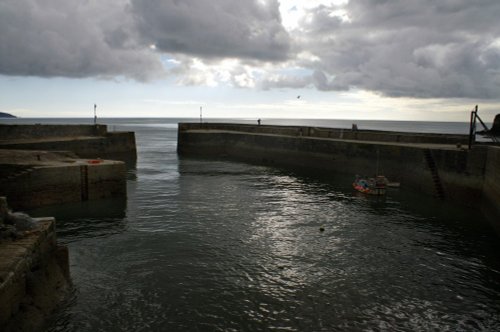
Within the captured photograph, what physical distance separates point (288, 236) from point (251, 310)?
634 centimetres

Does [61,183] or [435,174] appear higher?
[435,174]

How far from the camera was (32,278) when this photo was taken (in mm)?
8812

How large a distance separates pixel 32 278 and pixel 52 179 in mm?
13239

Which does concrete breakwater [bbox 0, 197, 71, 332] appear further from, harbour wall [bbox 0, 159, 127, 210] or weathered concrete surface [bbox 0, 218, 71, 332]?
harbour wall [bbox 0, 159, 127, 210]

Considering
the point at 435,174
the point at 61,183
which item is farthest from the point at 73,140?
the point at 435,174

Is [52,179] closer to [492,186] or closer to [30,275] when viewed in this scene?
[30,275]

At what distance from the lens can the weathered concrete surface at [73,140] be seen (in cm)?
3324

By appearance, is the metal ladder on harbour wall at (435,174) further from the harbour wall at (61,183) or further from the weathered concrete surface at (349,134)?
the harbour wall at (61,183)

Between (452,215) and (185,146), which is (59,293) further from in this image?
(185,146)

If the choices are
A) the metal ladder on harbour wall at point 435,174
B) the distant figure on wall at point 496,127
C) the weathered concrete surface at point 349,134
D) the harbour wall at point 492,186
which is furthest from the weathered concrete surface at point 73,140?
the distant figure on wall at point 496,127

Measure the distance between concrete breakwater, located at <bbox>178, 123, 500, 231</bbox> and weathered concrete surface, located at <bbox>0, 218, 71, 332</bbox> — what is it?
1887 centimetres

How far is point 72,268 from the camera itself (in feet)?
41.1

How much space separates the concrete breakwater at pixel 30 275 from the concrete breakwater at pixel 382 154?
18889 millimetres

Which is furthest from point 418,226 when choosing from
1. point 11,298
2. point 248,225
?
point 11,298
